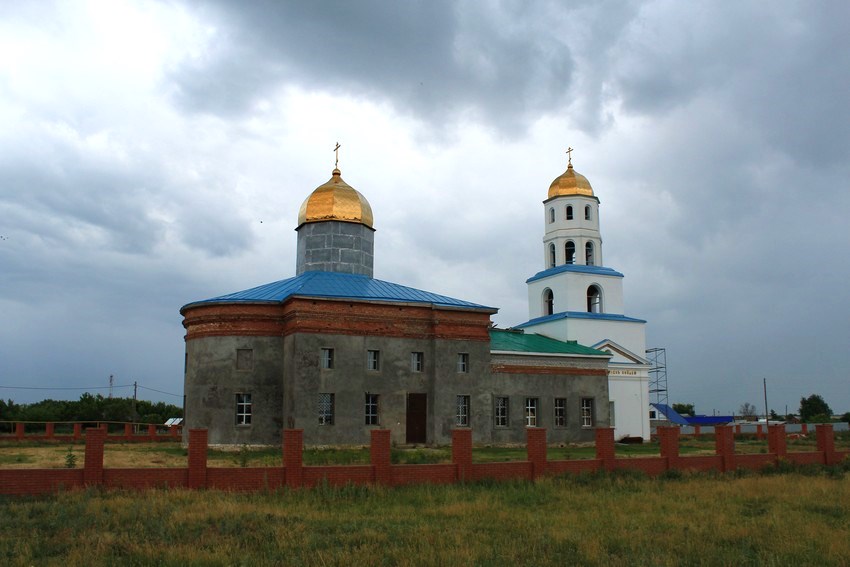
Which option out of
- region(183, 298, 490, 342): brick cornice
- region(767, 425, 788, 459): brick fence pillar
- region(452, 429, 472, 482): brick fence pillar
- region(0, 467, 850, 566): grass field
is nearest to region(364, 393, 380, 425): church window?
region(183, 298, 490, 342): brick cornice

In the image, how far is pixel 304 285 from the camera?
3084 centimetres

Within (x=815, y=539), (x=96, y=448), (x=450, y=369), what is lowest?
(x=815, y=539)

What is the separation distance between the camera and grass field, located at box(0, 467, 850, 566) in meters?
10.7

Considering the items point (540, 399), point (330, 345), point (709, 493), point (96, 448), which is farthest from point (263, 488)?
point (540, 399)

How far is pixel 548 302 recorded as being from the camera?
43.1 metres

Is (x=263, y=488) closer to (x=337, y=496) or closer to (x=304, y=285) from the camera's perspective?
(x=337, y=496)

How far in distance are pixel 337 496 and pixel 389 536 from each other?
4547 mm

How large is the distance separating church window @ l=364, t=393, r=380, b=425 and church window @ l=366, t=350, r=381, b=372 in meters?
1.07

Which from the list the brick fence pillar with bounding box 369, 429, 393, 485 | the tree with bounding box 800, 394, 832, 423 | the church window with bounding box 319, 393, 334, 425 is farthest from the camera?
the tree with bounding box 800, 394, 832, 423

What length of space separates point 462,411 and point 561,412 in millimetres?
5488

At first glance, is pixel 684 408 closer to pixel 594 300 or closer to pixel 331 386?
pixel 594 300

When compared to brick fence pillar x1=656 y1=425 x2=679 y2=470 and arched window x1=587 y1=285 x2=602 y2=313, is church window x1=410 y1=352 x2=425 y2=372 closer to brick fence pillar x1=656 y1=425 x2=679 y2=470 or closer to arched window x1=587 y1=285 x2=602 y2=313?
brick fence pillar x1=656 y1=425 x2=679 y2=470

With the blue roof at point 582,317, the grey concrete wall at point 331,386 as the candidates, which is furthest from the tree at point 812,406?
the grey concrete wall at point 331,386

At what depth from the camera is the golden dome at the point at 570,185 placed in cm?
4228
